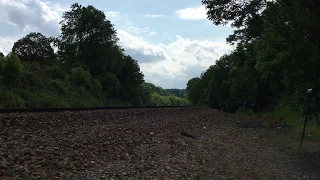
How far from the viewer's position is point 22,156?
718 cm

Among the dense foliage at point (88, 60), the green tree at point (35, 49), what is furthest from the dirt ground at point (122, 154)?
the green tree at point (35, 49)

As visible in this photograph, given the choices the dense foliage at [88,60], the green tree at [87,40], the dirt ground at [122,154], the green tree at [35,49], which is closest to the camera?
the dirt ground at [122,154]

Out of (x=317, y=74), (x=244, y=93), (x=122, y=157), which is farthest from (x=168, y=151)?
(x=244, y=93)

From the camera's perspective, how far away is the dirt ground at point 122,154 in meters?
7.22

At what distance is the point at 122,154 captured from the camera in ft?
30.8

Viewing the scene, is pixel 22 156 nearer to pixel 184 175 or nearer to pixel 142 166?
pixel 142 166

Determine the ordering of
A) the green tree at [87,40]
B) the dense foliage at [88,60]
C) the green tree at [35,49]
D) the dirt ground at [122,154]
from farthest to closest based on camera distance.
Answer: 1. the green tree at [35,49]
2. the green tree at [87,40]
3. the dense foliage at [88,60]
4. the dirt ground at [122,154]

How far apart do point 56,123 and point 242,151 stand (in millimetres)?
6775

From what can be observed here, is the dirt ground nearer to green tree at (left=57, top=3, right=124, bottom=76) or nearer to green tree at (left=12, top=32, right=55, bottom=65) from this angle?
green tree at (left=57, top=3, right=124, bottom=76)

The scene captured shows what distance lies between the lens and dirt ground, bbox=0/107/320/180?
7.22 meters

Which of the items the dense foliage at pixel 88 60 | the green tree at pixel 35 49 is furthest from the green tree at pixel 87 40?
the green tree at pixel 35 49

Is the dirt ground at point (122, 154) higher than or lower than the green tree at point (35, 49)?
lower

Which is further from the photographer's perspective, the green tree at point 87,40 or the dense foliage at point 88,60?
the green tree at point 87,40

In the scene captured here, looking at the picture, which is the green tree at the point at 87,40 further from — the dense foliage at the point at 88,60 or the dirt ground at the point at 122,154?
the dirt ground at the point at 122,154
